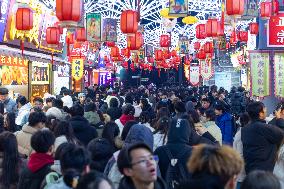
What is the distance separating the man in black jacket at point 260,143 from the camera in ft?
22.5

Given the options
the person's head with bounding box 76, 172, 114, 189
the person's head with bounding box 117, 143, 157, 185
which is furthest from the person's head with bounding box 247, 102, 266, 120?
the person's head with bounding box 76, 172, 114, 189

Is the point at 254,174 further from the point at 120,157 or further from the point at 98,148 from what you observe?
the point at 98,148

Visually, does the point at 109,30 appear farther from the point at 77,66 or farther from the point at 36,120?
the point at 36,120

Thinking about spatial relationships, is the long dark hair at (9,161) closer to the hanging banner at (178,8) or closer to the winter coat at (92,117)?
the winter coat at (92,117)

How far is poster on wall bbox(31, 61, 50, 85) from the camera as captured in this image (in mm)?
23016

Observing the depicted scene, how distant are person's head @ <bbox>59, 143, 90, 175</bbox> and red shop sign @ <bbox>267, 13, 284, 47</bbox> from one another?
1021 cm

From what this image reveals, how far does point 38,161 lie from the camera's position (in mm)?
5297

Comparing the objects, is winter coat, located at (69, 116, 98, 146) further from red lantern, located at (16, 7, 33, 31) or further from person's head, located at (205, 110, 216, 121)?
red lantern, located at (16, 7, 33, 31)

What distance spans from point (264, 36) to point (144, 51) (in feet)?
87.3

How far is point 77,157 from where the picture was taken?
14.7 ft

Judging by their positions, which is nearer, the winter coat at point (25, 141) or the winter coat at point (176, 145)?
the winter coat at point (176, 145)

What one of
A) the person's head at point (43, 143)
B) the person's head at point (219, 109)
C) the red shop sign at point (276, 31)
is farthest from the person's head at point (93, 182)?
the red shop sign at point (276, 31)

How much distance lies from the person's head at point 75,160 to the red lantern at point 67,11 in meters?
7.94

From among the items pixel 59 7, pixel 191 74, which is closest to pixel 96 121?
pixel 59 7
